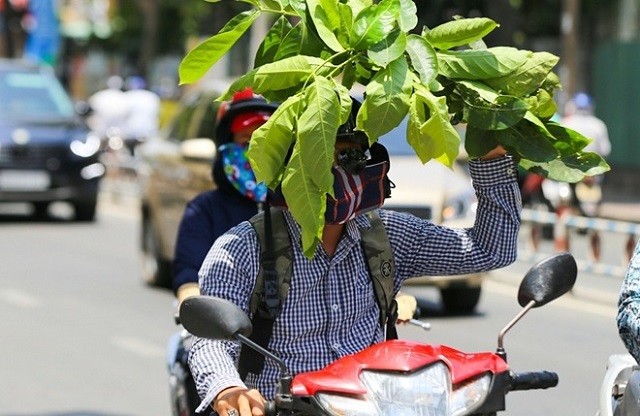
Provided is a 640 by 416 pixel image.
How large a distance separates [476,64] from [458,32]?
120mm

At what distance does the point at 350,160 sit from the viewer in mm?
4016

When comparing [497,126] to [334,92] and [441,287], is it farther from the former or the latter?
[441,287]

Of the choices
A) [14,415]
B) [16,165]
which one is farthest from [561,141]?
[16,165]

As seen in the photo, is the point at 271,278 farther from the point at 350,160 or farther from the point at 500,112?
the point at 500,112

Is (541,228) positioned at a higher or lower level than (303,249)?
lower

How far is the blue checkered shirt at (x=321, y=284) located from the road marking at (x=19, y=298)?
8.41m

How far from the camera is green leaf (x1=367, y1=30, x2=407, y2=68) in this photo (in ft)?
12.1

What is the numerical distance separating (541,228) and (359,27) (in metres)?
14.0

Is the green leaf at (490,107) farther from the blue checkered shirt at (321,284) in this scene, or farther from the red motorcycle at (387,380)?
the red motorcycle at (387,380)

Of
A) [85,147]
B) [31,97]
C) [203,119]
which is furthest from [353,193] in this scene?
[31,97]

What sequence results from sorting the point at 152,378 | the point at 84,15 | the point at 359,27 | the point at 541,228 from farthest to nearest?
the point at 84,15
the point at 541,228
the point at 152,378
the point at 359,27

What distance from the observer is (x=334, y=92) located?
370cm

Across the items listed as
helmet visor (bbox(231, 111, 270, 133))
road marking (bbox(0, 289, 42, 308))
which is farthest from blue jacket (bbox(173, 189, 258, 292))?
road marking (bbox(0, 289, 42, 308))

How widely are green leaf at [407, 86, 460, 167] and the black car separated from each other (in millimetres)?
15517
